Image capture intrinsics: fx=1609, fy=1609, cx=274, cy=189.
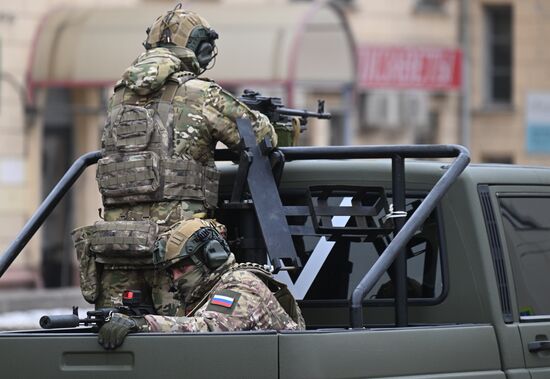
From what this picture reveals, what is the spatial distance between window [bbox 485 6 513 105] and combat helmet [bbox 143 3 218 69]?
2541cm

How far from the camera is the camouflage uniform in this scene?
5961 mm

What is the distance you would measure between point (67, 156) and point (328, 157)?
57.6 feet

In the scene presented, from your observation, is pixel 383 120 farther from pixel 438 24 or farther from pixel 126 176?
pixel 126 176

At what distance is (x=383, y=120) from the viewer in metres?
28.2

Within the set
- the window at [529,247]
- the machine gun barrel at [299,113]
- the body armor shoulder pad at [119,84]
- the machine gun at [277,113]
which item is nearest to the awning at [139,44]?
the machine gun barrel at [299,113]

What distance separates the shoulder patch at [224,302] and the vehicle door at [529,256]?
3.57ft

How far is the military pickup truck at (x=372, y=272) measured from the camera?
486 centimetres

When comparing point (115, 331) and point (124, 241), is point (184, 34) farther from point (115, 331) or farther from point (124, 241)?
point (115, 331)

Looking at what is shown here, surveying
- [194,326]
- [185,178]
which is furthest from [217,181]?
[194,326]

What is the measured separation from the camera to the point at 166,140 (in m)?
5.99

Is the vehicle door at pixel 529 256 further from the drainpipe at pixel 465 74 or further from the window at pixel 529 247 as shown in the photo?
the drainpipe at pixel 465 74

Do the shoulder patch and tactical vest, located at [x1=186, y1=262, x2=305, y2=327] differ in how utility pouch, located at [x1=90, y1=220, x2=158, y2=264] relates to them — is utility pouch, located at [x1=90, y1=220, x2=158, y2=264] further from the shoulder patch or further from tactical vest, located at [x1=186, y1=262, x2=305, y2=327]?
the shoulder patch

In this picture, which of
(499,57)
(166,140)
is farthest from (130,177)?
(499,57)

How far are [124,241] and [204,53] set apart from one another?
920 mm
